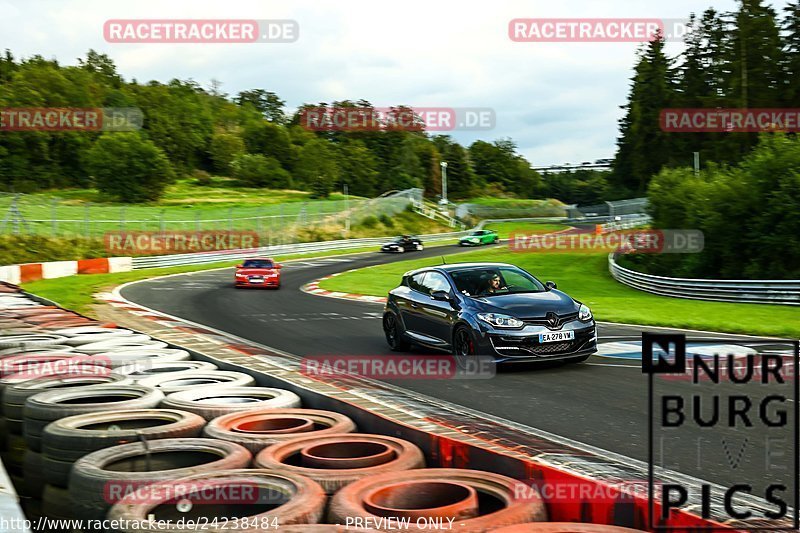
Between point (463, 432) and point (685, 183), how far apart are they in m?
32.8

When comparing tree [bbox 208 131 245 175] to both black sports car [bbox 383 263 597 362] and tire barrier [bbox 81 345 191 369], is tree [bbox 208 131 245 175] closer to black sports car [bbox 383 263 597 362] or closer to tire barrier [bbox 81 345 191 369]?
black sports car [bbox 383 263 597 362]

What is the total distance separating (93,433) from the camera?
5.20 meters

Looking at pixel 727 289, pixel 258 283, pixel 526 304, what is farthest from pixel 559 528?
pixel 258 283

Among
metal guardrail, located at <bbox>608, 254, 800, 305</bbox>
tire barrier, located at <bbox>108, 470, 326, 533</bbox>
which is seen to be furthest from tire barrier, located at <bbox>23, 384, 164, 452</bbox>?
metal guardrail, located at <bbox>608, 254, 800, 305</bbox>

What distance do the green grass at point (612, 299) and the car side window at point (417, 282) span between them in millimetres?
7083

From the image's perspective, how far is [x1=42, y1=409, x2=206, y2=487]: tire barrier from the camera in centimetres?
512

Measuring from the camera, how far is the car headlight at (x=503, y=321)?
10891 mm

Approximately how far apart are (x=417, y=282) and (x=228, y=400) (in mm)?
6644

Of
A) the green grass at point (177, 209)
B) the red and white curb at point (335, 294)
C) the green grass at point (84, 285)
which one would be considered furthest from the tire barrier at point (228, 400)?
the green grass at point (177, 209)

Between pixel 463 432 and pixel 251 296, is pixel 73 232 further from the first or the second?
pixel 463 432

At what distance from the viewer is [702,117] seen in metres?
71.0

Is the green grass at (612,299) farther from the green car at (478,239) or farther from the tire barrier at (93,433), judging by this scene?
the tire barrier at (93,433)

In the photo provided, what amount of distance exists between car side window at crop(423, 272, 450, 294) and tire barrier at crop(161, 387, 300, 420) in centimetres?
542

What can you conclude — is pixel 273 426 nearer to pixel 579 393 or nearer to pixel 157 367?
pixel 157 367
